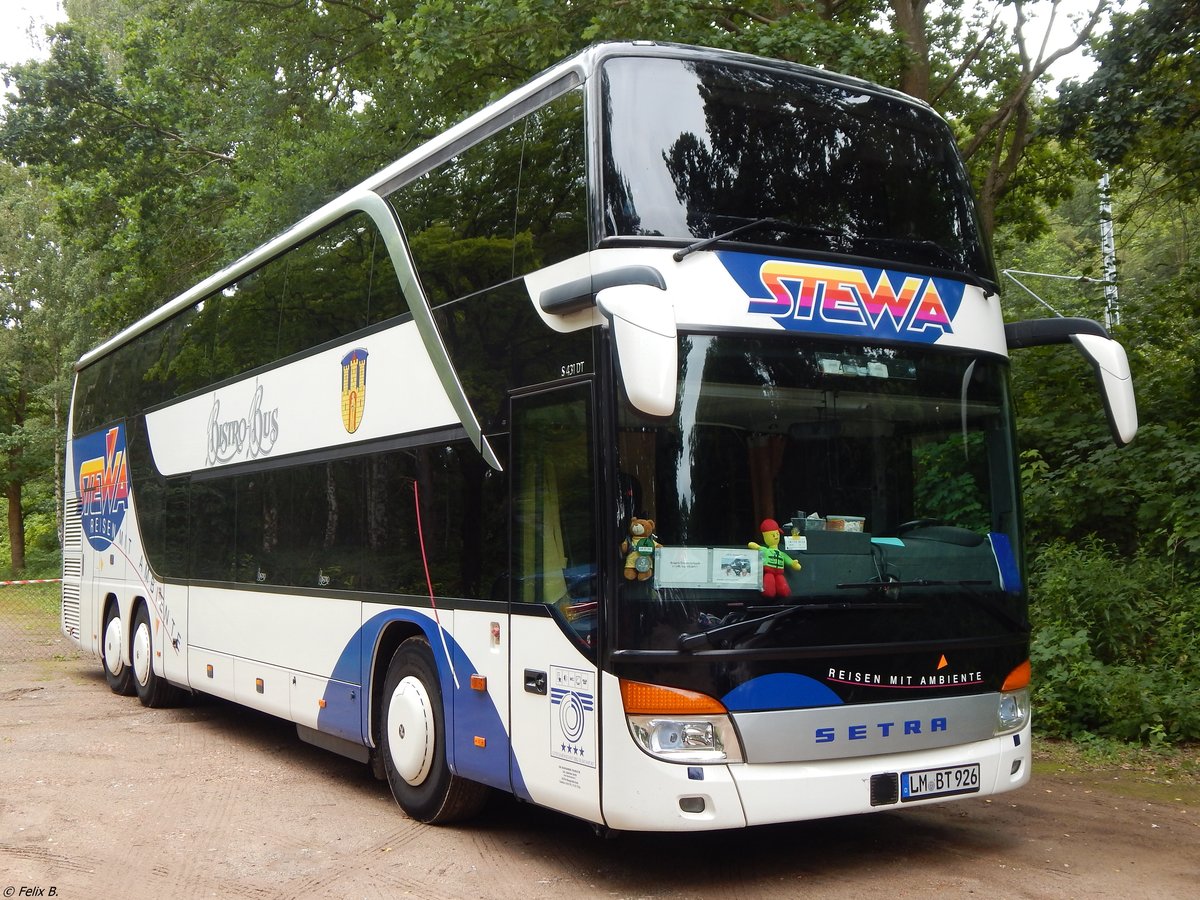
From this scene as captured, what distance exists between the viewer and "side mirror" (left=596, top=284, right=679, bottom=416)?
5.08 metres

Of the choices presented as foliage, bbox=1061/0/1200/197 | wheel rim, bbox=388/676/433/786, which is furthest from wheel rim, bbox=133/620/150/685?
foliage, bbox=1061/0/1200/197

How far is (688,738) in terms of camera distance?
570 cm

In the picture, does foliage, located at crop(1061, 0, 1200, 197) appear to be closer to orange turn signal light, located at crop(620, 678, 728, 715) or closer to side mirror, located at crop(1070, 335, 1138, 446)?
side mirror, located at crop(1070, 335, 1138, 446)

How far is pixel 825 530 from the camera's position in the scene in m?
6.02

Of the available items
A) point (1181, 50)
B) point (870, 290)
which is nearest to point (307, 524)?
point (870, 290)

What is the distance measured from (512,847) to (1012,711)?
9.42 feet

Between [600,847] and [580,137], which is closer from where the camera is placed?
[580,137]

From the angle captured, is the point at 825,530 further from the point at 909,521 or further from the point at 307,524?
the point at 307,524

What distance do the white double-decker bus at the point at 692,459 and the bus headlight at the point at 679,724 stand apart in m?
0.01

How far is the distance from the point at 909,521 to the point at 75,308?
32405 mm

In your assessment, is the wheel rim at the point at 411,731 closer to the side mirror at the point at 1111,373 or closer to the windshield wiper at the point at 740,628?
the windshield wiper at the point at 740,628

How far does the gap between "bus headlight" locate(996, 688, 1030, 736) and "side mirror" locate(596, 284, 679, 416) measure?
2.76m

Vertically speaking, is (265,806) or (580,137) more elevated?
(580,137)

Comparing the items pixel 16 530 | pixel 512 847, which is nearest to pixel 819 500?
pixel 512 847
